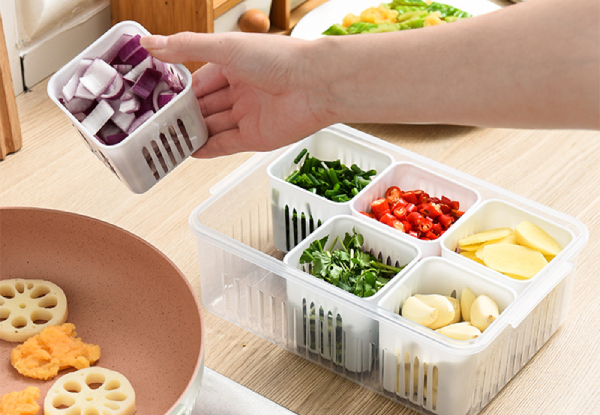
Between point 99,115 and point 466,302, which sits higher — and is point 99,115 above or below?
above

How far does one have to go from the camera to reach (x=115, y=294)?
91 cm

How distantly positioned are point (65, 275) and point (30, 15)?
624mm

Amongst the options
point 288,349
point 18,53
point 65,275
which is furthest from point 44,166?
point 288,349

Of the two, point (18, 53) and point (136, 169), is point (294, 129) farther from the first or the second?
point (18, 53)

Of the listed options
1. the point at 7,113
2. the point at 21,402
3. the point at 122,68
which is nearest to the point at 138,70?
the point at 122,68

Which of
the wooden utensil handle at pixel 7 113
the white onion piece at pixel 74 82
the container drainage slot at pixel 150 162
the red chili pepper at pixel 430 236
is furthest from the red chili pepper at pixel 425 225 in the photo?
the wooden utensil handle at pixel 7 113

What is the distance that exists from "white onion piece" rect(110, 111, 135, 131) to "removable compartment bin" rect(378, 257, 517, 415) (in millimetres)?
329

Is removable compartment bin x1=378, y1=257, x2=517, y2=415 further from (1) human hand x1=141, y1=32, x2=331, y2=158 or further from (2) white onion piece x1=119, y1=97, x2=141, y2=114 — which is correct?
(2) white onion piece x1=119, y1=97, x2=141, y2=114

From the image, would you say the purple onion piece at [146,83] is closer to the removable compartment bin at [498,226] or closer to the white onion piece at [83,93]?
the white onion piece at [83,93]

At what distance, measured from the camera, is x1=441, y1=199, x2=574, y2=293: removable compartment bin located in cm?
93

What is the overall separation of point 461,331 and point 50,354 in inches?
16.8

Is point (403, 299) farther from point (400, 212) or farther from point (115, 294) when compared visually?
point (115, 294)

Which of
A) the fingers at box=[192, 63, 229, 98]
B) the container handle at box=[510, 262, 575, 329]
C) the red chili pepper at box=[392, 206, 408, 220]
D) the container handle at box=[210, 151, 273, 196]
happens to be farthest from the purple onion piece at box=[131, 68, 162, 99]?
the container handle at box=[510, 262, 575, 329]

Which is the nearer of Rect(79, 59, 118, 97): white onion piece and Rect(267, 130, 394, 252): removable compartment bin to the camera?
Answer: Rect(79, 59, 118, 97): white onion piece
